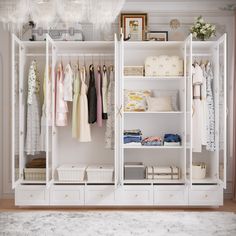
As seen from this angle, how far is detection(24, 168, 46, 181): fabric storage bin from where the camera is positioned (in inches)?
192

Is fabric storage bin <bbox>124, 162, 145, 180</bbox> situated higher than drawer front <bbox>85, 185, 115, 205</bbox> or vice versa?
fabric storage bin <bbox>124, 162, 145, 180</bbox>

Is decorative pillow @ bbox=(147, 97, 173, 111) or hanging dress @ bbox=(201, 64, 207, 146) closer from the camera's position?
hanging dress @ bbox=(201, 64, 207, 146)

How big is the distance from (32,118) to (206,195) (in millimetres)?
2431

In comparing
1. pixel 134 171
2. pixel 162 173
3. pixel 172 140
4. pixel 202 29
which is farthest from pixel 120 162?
pixel 202 29

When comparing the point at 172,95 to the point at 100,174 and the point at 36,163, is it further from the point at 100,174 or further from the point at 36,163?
the point at 36,163

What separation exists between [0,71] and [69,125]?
125cm

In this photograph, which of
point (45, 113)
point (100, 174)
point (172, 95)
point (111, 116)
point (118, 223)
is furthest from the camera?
point (172, 95)

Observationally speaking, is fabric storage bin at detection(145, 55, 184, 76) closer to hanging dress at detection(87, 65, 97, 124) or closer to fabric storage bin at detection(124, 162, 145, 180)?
hanging dress at detection(87, 65, 97, 124)

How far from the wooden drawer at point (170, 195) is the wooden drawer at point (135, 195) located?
0.09 meters

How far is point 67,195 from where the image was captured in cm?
483

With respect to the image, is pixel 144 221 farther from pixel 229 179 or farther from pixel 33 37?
pixel 33 37

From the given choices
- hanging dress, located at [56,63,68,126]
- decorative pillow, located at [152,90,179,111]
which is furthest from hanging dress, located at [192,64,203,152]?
hanging dress, located at [56,63,68,126]

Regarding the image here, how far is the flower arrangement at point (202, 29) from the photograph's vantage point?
16.3 feet

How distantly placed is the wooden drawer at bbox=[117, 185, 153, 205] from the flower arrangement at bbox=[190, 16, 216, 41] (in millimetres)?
2103
